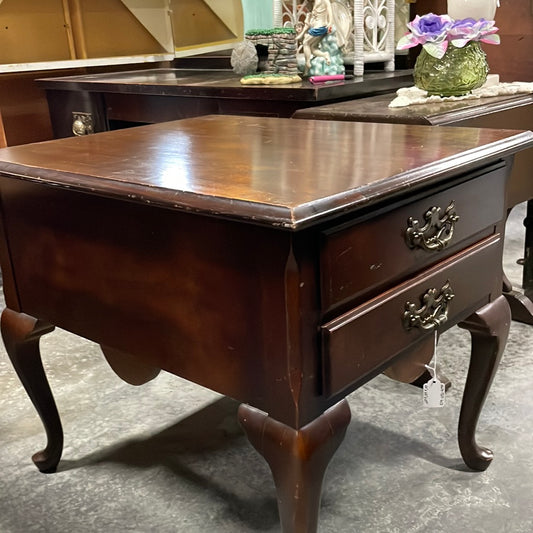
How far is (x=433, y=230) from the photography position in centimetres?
89

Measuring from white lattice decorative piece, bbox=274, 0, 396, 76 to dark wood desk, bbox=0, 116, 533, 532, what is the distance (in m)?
0.81

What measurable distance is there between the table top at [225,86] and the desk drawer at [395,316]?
70cm

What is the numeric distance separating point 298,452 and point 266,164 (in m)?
0.37

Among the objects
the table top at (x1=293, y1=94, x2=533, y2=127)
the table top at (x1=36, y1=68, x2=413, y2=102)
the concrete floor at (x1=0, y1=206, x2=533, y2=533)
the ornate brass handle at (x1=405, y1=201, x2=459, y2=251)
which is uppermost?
the table top at (x1=36, y1=68, x2=413, y2=102)

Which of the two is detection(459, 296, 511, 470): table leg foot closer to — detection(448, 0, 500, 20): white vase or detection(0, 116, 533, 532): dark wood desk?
detection(0, 116, 533, 532): dark wood desk

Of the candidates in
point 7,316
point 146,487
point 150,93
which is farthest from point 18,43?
point 146,487

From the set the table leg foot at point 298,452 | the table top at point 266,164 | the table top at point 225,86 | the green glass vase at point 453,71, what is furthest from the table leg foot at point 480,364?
the table top at point 225,86

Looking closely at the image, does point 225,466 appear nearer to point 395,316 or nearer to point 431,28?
point 395,316

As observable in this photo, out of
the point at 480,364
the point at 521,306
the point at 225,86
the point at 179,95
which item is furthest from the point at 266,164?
the point at 521,306

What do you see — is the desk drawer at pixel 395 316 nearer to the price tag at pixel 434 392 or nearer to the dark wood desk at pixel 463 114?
the price tag at pixel 434 392

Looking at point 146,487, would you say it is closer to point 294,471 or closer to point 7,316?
point 7,316

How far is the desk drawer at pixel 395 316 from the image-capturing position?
0.78 metres

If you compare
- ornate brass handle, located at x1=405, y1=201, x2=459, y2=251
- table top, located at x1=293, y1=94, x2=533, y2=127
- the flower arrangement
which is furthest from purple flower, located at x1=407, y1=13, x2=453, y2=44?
ornate brass handle, located at x1=405, y1=201, x2=459, y2=251

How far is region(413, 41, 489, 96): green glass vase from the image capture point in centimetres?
147
